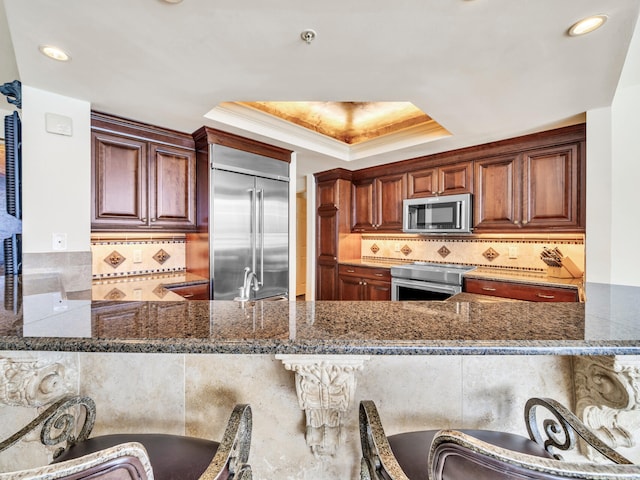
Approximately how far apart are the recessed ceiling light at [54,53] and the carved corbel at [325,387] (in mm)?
1990

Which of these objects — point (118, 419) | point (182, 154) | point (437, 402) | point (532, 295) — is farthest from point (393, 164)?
point (118, 419)

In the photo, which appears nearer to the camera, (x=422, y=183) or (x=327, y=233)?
(x=422, y=183)

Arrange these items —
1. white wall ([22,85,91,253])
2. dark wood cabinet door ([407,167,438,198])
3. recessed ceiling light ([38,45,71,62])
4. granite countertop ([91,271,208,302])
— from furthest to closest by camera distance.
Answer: dark wood cabinet door ([407,167,438,198]) < white wall ([22,85,91,253]) < granite countertop ([91,271,208,302]) < recessed ceiling light ([38,45,71,62])

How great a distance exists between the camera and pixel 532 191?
287 centimetres

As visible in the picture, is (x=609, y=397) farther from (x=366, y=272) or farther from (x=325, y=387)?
(x=366, y=272)

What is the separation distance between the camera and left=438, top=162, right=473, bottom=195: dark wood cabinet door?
10.8ft

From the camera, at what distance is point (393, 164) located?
392cm

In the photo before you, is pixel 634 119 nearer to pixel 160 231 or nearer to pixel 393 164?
pixel 393 164

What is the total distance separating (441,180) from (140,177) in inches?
123

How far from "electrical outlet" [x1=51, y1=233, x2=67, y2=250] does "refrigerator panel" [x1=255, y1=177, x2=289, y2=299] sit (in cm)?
149

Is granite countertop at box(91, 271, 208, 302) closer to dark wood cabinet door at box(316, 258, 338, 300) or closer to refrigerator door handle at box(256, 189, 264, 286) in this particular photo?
refrigerator door handle at box(256, 189, 264, 286)

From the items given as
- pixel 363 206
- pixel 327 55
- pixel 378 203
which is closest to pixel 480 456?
pixel 327 55

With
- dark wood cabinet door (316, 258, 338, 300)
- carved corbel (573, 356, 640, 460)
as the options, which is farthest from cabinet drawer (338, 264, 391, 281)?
carved corbel (573, 356, 640, 460)

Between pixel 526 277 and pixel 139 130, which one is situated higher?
pixel 139 130
